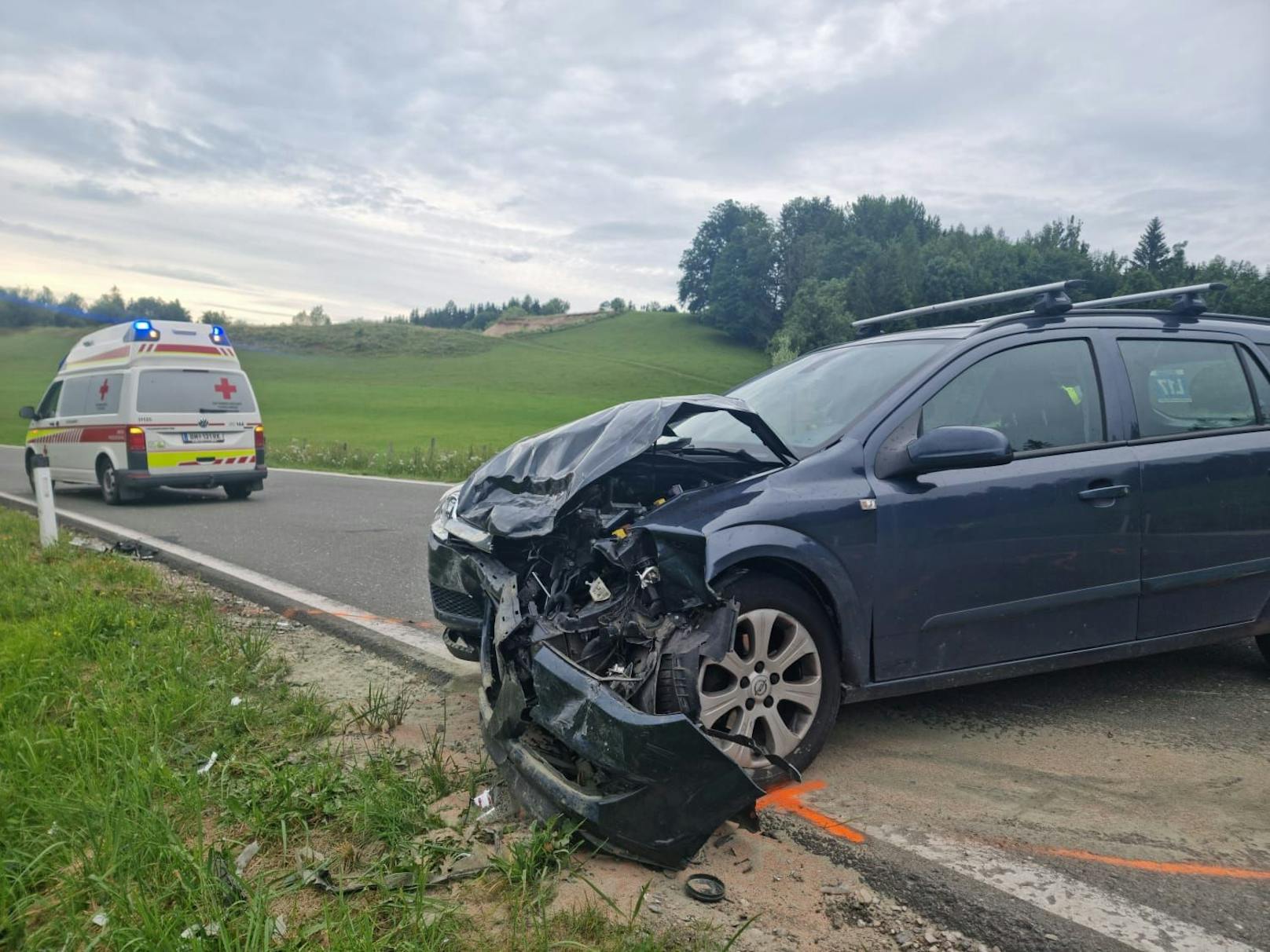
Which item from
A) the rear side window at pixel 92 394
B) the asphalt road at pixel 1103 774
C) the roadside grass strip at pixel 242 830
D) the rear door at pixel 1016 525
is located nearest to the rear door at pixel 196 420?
the rear side window at pixel 92 394

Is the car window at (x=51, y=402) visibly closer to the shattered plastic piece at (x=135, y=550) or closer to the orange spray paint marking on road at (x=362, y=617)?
the shattered plastic piece at (x=135, y=550)

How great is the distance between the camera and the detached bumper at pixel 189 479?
1205cm

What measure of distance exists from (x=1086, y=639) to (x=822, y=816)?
1605mm

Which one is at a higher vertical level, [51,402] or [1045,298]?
[1045,298]

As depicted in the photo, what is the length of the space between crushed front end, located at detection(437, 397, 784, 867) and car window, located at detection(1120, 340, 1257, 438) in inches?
74.0

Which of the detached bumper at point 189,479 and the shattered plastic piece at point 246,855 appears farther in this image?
the detached bumper at point 189,479

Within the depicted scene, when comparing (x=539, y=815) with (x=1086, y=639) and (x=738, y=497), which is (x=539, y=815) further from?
(x=1086, y=639)

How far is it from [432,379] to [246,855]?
66.3m

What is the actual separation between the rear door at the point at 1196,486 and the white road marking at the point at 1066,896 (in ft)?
5.70

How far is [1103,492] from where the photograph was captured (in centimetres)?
384

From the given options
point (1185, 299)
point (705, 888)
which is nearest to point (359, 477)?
point (1185, 299)

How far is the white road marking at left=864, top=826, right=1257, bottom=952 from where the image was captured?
2.37m

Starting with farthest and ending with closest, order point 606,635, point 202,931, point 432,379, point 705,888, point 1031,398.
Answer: point 432,379 < point 1031,398 < point 606,635 < point 705,888 < point 202,931

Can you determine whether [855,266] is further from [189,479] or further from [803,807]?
[803,807]
